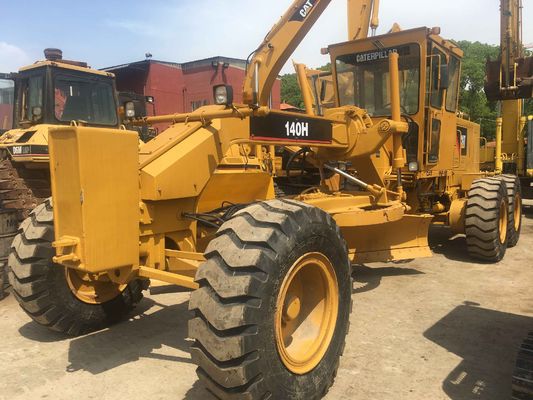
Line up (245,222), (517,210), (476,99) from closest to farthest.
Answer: (245,222) < (517,210) < (476,99)

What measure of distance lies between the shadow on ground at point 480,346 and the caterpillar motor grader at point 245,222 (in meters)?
0.96

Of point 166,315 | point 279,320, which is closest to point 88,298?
point 166,315

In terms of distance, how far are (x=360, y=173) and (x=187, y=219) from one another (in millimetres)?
2900

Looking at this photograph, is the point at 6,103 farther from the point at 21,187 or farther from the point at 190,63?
the point at 190,63

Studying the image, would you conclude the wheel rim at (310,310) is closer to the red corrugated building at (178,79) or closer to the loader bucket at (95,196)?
the loader bucket at (95,196)

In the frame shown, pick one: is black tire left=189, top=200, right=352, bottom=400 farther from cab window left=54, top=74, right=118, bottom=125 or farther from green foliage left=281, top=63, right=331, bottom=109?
green foliage left=281, top=63, right=331, bottom=109

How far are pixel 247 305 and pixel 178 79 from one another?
14614 millimetres

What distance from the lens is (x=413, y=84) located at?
20.6ft

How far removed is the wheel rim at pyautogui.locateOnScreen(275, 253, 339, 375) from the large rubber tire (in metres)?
1.95

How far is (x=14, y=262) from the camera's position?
3.90 m

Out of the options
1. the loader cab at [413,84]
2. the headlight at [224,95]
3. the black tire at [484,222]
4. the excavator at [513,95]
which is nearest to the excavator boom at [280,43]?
the loader cab at [413,84]

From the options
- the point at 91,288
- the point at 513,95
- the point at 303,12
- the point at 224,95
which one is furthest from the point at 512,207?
the point at 91,288

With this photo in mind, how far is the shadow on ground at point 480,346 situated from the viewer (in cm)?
332

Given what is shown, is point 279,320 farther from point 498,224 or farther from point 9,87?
point 9,87
